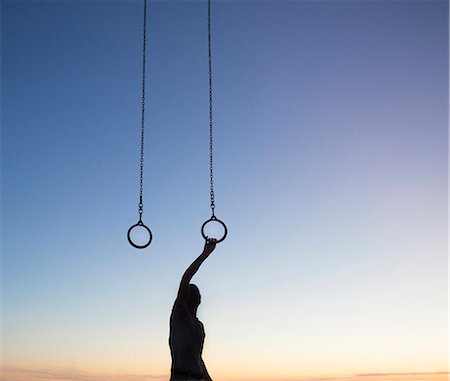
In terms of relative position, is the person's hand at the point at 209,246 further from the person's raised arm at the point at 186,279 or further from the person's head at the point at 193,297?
the person's head at the point at 193,297

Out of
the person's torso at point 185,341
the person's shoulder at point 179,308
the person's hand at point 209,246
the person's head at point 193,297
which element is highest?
the person's hand at point 209,246

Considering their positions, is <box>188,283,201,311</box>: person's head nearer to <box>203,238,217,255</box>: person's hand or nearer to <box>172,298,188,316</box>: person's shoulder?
<box>172,298,188,316</box>: person's shoulder

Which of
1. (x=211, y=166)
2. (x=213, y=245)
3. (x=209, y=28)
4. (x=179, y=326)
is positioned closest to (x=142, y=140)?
(x=211, y=166)

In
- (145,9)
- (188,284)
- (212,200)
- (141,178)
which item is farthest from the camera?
(145,9)

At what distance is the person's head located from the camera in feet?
25.1

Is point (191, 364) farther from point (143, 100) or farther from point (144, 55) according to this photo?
point (144, 55)

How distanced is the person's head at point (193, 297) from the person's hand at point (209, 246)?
22.2 inches

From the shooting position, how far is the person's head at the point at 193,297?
764cm

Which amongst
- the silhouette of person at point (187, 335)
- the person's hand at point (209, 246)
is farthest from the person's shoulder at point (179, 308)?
the person's hand at point (209, 246)

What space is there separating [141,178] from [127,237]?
1.07 m

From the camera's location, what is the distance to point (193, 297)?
25.1ft

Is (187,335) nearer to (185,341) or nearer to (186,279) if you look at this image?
(185,341)

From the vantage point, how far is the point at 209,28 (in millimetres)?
11258

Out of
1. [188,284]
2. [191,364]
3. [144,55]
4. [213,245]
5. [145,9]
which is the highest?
[145,9]
